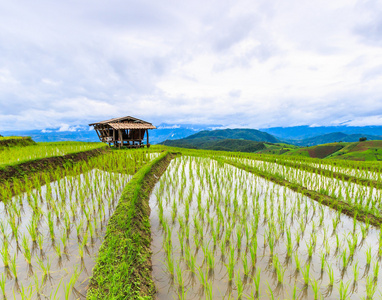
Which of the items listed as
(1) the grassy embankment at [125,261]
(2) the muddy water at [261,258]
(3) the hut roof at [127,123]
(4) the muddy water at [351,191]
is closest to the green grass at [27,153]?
(1) the grassy embankment at [125,261]

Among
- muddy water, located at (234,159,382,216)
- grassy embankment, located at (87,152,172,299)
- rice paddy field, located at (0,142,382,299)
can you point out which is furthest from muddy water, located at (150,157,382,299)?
muddy water, located at (234,159,382,216)

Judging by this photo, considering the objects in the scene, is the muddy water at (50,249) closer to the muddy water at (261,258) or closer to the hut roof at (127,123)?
the muddy water at (261,258)

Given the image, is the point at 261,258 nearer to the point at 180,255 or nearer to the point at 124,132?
the point at 180,255

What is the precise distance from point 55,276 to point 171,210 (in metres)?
2.13

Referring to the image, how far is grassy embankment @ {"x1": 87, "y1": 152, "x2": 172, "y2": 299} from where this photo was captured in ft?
5.40

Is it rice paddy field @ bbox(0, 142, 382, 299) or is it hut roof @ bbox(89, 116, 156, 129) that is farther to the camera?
hut roof @ bbox(89, 116, 156, 129)

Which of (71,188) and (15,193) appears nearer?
(15,193)

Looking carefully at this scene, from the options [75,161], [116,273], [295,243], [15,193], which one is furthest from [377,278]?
[75,161]

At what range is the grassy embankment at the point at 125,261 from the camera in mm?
1646

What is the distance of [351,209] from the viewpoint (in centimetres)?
388

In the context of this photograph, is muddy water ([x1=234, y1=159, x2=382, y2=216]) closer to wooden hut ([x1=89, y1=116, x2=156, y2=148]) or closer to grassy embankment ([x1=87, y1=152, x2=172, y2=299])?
grassy embankment ([x1=87, y1=152, x2=172, y2=299])

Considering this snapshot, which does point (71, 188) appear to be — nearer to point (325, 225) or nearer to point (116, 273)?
point (116, 273)

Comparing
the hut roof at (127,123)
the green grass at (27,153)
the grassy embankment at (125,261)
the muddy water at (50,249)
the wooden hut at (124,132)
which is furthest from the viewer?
the wooden hut at (124,132)

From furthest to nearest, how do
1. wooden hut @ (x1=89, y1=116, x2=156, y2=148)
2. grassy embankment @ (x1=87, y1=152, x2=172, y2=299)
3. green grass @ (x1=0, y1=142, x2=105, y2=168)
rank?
wooden hut @ (x1=89, y1=116, x2=156, y2=148) → green grass @ (x1=0, y1=142, x2=105, y2=168) → grassy embankment @ (x1=87, y1=152, x2=172, y2=299)
